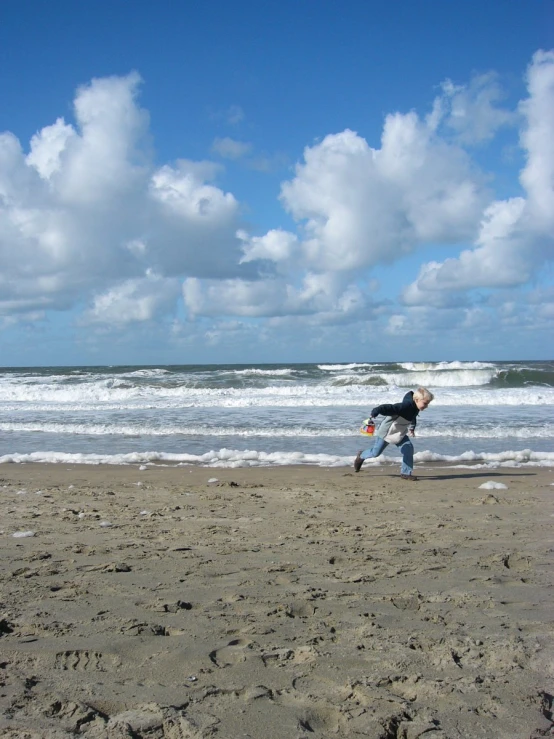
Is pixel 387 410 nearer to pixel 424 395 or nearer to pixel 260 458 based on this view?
pixel 424 395

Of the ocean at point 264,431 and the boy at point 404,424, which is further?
the ocean at point 264,431

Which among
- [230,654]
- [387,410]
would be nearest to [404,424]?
[387,410]

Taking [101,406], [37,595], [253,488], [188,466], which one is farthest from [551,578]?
[101,406]

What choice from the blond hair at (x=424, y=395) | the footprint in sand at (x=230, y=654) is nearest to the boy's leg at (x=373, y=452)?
the blond hair at (x=424, y=395)

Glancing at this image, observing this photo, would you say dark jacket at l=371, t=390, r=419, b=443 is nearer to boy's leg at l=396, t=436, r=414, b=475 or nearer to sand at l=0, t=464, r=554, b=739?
boy's leg at l=396, t=436, r=414, b=475

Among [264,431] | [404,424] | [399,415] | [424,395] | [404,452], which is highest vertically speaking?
Answer: [424,395]

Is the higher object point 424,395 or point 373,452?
point 424,395

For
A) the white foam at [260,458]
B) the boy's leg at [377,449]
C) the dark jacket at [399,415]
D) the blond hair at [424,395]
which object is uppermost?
the blond hair at [424,395]

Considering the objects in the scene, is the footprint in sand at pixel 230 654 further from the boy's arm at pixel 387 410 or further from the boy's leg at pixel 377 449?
the boy's leg at pixel 377 449

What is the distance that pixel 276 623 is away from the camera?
3.29 m

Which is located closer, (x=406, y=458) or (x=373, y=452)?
(x=406, y=458)

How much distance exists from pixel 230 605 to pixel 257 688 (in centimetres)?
100

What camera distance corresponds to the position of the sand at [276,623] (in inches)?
94.3

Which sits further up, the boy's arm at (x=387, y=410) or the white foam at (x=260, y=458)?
the boy's arm at (x=387, y=410)
